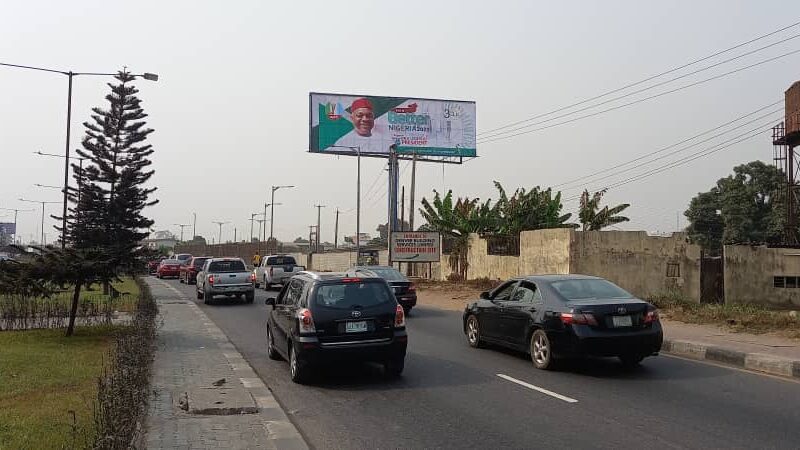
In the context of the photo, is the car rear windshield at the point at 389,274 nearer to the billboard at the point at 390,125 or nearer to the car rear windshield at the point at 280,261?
the car rear windshield at the point at 280,261

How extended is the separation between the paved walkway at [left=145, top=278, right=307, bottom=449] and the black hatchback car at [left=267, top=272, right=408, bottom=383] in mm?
769

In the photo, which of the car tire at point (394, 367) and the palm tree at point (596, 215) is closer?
the car tire at point (394, 367)

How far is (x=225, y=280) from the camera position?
25562mm

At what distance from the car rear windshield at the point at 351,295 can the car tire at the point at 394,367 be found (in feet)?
2.79

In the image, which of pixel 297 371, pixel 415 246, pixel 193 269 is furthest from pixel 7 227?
pixel 297 371

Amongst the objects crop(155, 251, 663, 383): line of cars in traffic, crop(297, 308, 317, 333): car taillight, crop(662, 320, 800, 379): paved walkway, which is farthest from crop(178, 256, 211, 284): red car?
crop(297, 308, 317, 333): car taillight

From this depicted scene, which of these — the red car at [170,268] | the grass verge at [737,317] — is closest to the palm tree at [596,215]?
the grass verge at [737,317]

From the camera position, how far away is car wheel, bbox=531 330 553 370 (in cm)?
1028

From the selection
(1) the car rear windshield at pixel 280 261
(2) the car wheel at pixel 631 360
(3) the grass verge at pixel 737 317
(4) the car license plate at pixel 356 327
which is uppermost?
(1) the car rear windshield at pixel 280 261

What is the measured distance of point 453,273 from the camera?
35906 millimetres

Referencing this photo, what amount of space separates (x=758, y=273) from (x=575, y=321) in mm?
15771

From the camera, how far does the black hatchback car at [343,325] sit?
30.9 ft

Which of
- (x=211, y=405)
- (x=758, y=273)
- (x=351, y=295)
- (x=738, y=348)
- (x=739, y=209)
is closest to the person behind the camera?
(x=211, y=405)

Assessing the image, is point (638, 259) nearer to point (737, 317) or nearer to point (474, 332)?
point (737, 317)
